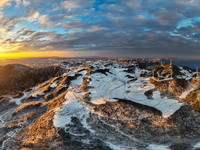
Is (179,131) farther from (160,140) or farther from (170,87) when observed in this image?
(170,87)

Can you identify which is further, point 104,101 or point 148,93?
point 148,93

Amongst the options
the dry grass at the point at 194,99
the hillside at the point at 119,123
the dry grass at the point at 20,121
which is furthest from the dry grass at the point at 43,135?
the dry grass at the point at 194,99

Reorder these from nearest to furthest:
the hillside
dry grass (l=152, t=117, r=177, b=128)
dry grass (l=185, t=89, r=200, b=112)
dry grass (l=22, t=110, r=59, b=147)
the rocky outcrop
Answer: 1. the hillside
2. dry grass (l=22, t=110, r=59, b=147)
3. dry grass (l=152, t=117, r=177, b=128)
4. dry grass (l=185, t=89, r=200, b=112)
5. the rocky outcrop

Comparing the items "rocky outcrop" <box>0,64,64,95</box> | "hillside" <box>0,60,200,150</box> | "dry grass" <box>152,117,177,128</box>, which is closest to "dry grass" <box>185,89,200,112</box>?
"hillside" <box>0,60,200,150</box>

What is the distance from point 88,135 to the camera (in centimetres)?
2711

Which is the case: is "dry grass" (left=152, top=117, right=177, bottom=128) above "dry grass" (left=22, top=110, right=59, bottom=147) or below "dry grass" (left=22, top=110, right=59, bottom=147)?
above

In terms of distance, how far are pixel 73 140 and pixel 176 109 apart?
28083mm

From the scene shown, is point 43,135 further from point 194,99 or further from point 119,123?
point 194,99

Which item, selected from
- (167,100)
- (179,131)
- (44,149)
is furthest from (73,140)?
(167,100)

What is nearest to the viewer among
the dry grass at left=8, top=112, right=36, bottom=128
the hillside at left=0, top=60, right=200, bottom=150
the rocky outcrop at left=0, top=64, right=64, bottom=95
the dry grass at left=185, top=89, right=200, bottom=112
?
the hillside at left=0, top=60, right=200, bottom=150

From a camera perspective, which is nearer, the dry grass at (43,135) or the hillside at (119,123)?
the hillside at (119,123)

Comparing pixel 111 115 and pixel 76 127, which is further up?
pixel 111 115

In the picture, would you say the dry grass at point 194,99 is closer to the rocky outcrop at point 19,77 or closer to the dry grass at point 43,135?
the dry grass at point 43,135

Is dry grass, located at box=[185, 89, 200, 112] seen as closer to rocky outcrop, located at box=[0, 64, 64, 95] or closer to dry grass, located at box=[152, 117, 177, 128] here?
dry grass, located at box=[152, 117, 177, 128]
